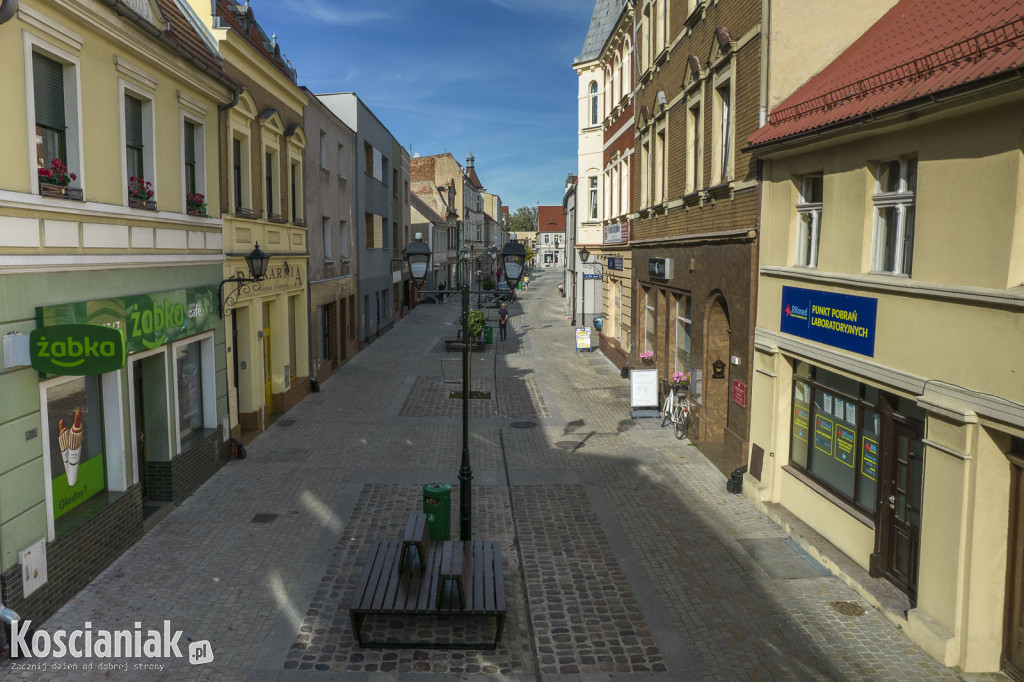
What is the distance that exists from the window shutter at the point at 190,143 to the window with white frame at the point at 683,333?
34.2ft

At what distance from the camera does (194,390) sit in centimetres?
1334

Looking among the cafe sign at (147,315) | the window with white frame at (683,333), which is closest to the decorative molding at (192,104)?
the cafe sign at (147,315)

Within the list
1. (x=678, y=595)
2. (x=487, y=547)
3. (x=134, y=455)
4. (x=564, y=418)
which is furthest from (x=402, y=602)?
(x=564, y=418)

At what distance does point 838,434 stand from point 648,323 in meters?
11.4

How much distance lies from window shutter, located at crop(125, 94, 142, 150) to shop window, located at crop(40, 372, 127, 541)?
11.4 ft

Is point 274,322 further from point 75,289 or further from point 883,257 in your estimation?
point 883,257

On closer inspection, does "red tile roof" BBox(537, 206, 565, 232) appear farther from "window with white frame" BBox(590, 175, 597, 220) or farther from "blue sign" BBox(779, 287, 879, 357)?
"blue sign" BBox(779, 287, 879, 357)

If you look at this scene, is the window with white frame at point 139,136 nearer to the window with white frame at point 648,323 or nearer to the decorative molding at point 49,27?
the decorative molding at point 49,27

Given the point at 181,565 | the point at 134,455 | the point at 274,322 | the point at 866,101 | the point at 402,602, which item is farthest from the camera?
the point at 274,322

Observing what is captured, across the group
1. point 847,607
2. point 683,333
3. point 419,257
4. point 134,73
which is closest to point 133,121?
point 134,73

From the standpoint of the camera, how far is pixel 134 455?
34.6 ft

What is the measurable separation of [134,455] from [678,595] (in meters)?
7.59

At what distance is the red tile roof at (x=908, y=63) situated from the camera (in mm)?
7008

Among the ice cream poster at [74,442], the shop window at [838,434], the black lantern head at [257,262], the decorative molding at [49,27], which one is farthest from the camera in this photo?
the black lantern head at [257,262]
